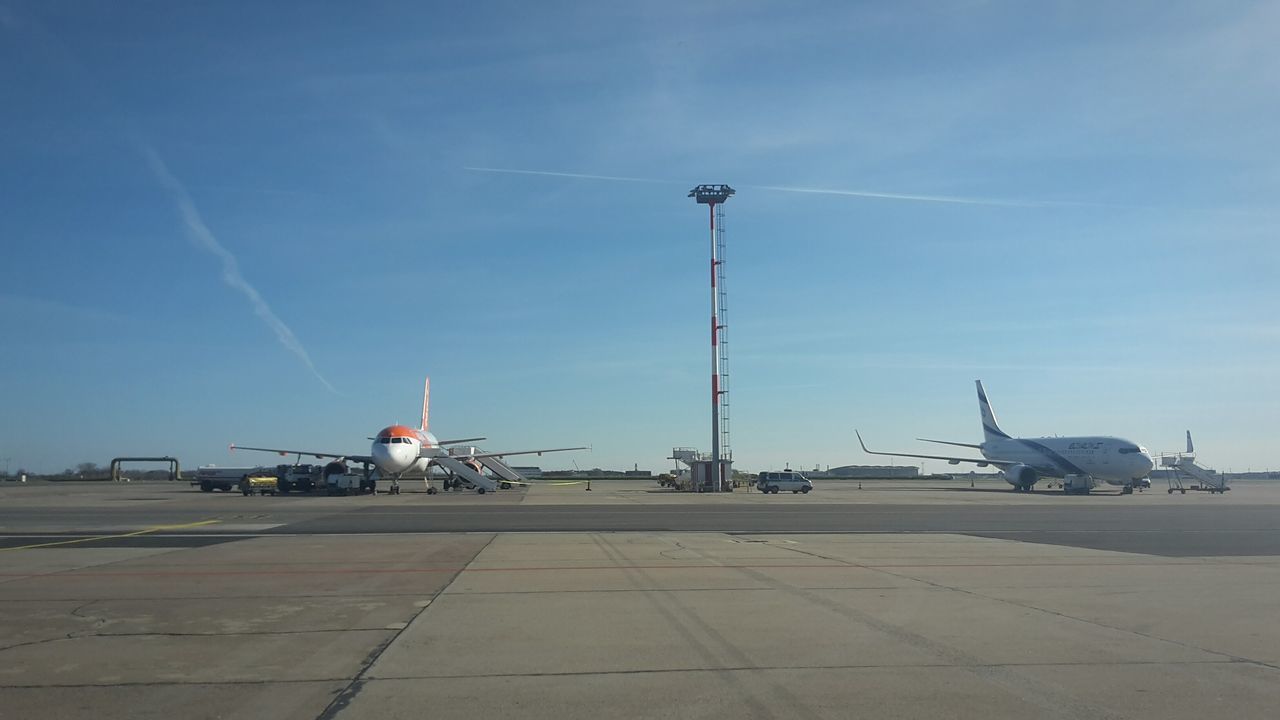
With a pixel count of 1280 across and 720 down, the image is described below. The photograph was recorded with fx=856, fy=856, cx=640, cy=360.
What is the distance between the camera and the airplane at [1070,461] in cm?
5909

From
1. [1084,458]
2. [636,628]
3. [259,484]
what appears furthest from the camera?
[1084,458]

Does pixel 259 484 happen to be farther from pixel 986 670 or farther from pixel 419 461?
pixel 986 670

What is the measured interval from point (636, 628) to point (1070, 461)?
201 ft

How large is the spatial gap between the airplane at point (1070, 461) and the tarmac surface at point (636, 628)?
42.9 metres

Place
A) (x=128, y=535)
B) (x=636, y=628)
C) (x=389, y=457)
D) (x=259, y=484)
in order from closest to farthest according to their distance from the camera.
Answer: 1. (x=636, y=628)
2. (x=128, y=535)
3. (x=389, y=457)
4. (x=259, y=484)

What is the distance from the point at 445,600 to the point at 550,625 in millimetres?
2383

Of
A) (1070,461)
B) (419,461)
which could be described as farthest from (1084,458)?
(419,461)

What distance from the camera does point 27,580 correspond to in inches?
527

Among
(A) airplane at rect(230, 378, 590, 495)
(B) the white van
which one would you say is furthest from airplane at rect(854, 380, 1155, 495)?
(A) airplane at rect(230, 378, 590, 495)

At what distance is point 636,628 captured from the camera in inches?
378

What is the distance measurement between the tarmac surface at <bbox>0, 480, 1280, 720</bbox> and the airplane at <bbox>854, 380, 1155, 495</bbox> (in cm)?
4288

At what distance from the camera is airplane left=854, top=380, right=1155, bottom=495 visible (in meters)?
59.1


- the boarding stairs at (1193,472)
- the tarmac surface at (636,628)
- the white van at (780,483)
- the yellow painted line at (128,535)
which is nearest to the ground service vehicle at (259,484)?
the yellow painted line at (128,535)

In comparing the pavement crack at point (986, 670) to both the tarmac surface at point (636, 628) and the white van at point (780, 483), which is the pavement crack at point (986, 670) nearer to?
the tarmac surface at point (636, 628)
